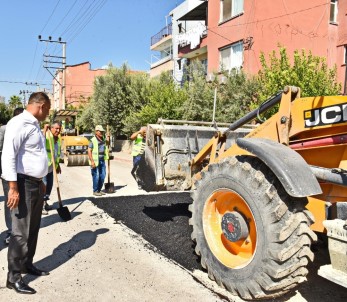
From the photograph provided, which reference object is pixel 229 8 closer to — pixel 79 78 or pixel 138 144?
pixel 138 144

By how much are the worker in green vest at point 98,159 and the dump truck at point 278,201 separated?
4.73 metres

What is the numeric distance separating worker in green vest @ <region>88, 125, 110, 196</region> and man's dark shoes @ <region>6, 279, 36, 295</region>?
4.74m

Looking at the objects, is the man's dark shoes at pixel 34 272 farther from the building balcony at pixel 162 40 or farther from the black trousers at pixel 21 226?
the building balcony at pixel 162 40

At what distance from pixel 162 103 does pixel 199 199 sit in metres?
15.4

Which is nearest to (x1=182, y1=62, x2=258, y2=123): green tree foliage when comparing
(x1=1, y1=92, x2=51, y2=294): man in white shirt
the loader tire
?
the loader tire

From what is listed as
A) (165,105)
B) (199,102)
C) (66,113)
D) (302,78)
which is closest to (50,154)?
(302,78)

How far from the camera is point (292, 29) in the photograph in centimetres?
1808

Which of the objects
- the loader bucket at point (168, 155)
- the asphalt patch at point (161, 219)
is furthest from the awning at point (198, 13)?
the loader bucket at point (168, 155)

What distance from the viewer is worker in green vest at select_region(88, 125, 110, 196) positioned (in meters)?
8.35

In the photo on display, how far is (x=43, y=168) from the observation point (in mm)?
3836

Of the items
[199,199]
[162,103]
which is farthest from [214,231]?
[162,103]

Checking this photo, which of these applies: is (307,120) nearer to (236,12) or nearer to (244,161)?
(244,161)

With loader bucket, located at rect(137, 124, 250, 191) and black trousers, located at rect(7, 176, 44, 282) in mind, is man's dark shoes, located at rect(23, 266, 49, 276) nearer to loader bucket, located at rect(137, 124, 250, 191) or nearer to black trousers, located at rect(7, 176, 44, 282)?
black trousers, located at rect(7, 176, 44, 282)

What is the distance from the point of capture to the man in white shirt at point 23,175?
11.6 feet
